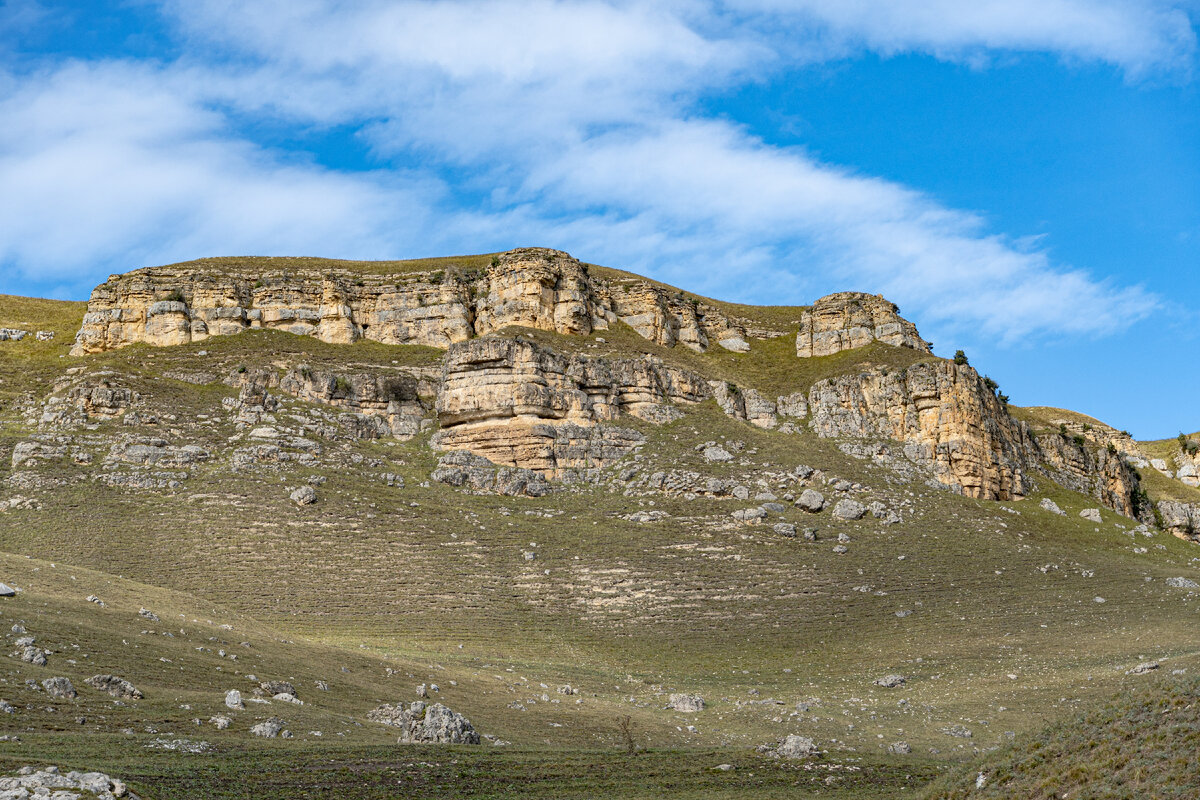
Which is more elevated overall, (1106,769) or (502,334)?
(502,334)

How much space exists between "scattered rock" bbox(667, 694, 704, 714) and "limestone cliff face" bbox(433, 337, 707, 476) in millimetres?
37427

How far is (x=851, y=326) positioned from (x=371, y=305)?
49.8 m

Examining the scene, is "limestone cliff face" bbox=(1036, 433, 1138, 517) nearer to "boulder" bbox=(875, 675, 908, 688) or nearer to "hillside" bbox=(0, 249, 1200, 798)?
"hillside" bbox=(0, 249, 1200, 798)

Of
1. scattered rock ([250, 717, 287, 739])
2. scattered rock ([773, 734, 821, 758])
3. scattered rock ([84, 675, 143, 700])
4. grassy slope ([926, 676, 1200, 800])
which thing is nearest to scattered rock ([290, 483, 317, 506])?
scattered rock ([84, 675, 143, 700])

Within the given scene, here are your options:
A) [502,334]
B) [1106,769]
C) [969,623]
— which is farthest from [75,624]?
[502,334]

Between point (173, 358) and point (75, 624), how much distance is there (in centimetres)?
6063

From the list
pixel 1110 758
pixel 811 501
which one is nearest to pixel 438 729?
pixel 1110 758

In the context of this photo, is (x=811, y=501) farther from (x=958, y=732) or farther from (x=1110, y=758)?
(x=1110, y=758)

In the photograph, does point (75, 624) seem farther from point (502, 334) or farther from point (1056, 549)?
point (1056, 549)

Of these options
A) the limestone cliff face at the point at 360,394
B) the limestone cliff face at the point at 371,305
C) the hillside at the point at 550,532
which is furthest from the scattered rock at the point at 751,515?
the limestone cliff face at the point at 371,305

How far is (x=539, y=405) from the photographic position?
81.1 metres

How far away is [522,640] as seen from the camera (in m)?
55.1

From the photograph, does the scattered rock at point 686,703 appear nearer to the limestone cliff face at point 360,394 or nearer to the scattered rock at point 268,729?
the scattered rock at point 268,729

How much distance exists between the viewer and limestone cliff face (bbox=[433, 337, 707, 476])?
79.8 meters
